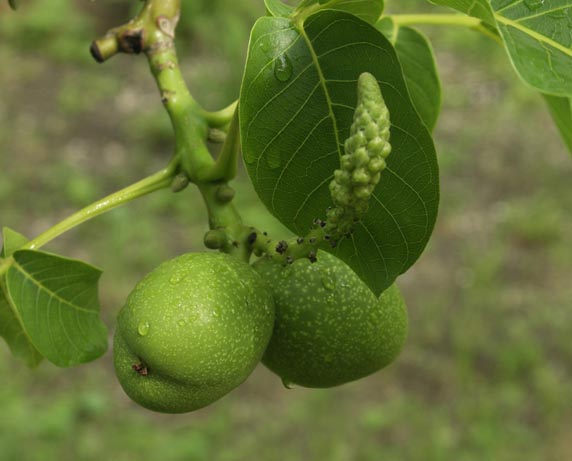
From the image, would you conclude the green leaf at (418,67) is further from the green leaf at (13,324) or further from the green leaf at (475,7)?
the green leaf at (13,324)

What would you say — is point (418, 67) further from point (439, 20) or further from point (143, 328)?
point (143, 328)

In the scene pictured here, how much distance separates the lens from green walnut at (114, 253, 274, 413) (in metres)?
1.08

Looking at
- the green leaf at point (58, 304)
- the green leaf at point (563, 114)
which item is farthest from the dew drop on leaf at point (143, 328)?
the green leaf at point (563, 114)

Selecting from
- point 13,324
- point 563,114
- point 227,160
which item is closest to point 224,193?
point 227,160

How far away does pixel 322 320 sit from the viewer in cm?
122

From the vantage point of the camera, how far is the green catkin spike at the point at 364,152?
816 millimetres

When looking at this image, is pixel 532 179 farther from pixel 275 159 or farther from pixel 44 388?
pixel 275 159

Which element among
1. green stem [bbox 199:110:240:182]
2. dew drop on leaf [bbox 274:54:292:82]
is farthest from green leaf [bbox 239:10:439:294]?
green stem [bbox 199:110:240:182]

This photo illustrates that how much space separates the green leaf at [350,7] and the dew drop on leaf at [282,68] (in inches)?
2.5

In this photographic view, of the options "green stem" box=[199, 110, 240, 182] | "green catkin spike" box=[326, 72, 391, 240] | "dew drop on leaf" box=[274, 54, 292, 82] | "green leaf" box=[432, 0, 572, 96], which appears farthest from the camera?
"green stem" box=[199, 110, 240, 182]

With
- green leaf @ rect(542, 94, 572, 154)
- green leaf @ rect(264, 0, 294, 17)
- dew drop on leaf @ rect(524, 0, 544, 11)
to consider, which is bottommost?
green leaf @ rect(542, 94, 572, 154)

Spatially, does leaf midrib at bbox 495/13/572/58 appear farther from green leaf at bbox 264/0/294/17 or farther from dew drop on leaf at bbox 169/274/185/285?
dew drop on leaf at bbox 169/274/185/285

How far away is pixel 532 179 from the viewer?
5000 mm

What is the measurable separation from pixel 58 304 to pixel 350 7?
2.03 ft
